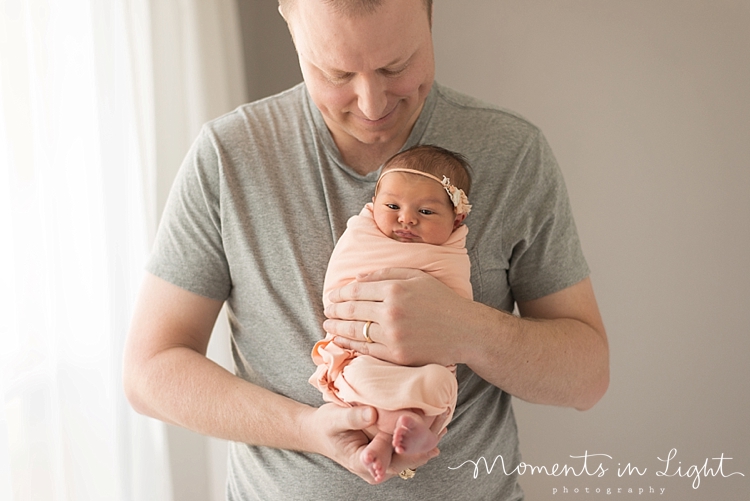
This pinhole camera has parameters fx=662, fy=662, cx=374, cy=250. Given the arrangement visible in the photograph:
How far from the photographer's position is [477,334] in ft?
4.11

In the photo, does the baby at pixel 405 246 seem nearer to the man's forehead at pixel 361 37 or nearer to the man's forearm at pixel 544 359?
the man's forearm at pixel 544 359

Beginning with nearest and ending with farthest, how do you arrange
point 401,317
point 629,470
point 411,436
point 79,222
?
point 411,436 < point 401,317 < point 79,222 < point 629,470

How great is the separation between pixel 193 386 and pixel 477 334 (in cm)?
60

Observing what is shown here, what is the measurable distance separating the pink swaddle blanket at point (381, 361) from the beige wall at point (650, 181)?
164 centimetres

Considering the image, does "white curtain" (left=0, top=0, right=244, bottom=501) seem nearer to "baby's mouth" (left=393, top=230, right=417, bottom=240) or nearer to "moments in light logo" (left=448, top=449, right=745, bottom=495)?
"baby's mouth" (left=393, top=230, right=417, bottom=240)

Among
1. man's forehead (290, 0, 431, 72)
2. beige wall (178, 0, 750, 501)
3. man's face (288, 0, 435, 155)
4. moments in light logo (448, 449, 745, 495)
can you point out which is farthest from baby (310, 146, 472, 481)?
moments in light logo (448, 449, 745, 495)

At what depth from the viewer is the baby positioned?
1.18 meters

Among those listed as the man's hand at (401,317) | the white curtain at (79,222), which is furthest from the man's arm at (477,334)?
the white curtain at (79,222)

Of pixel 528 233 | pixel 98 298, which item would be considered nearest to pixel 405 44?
pixel 528 233

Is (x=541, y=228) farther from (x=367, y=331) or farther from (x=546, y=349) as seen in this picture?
(x=367, y=331)

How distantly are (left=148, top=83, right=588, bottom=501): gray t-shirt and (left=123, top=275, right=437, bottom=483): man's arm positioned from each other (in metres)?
0.06

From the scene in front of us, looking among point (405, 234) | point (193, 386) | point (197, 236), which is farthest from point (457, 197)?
point (193, 386)

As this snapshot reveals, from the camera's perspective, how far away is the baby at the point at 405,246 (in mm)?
1179

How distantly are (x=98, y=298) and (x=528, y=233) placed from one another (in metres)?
1.15
